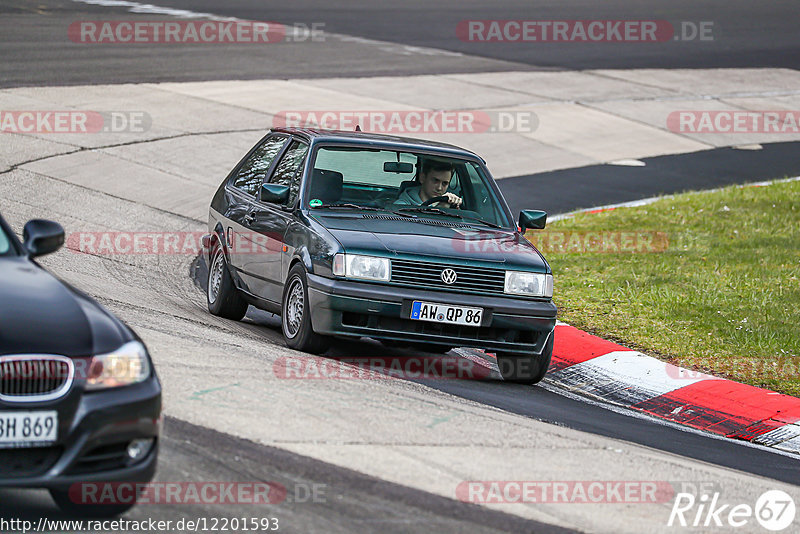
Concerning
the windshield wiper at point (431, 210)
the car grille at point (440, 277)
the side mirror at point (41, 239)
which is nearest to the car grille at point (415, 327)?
the car grille at point (440, 277)

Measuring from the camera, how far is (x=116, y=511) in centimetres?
495

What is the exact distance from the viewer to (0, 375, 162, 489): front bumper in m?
4.57

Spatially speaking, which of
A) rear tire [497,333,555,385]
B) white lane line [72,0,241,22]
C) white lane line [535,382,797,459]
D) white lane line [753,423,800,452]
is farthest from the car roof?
white lane line [72,0,241,22]

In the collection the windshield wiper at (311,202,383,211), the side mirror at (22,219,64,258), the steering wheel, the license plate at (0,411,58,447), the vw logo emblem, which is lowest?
the vw logo emblem

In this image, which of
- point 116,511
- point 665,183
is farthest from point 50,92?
point 116,511

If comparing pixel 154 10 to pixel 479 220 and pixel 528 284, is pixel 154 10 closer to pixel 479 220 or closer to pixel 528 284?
pixel 479 220

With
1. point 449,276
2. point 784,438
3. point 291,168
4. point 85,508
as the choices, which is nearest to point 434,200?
point 291,168

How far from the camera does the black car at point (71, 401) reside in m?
4.55

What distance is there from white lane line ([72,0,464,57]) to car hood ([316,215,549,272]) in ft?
61.6

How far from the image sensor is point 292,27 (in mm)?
30188

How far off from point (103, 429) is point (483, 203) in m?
5.26

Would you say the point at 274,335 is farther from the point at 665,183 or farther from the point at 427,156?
the point at 665,183

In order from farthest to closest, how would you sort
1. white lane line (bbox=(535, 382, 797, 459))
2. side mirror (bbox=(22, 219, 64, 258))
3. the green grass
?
the green grass
white lane line (bbox=(535, 382, 797, 459))
side mirror (bbox=(22, 219, 64, 258))

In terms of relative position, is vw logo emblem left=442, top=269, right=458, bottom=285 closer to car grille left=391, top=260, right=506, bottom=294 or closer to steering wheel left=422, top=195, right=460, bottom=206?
car grille left=391, top=260, right=506, bottom=294
